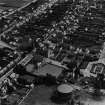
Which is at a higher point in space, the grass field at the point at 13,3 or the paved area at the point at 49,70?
the grass field at the point at 13,3

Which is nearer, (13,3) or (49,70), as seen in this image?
(49,70)

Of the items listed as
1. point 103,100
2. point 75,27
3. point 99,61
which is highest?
point 75,27

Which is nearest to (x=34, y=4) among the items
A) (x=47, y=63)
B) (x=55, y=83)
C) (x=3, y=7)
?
(x=3, y=7)

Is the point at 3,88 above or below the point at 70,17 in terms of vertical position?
below

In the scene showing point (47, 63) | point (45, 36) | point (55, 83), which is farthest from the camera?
point (45, 36)

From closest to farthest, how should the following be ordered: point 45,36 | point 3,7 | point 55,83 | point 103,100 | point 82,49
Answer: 1. point 103,100
2. point 55,83
3. point 82,49
4. point 45,36
5. point 3,7

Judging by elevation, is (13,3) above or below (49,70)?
above

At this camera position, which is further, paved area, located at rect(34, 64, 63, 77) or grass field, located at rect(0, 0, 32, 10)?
grass field, located at rect(0, 0, 32, 10)

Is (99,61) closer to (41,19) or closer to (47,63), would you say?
(47,63)

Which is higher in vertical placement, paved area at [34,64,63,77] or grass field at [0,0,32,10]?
grass field at [0,0,32,10]

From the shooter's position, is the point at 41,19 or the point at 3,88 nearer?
the point at 3,88

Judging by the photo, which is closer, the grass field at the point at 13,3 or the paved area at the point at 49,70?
the paved area at the point at 49,70
